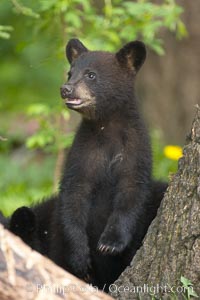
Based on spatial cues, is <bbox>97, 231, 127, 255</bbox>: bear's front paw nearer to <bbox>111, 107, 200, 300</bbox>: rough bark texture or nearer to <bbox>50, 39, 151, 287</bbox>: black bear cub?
<bbox>50, 39, 151, 287</bbox>: black bear cub

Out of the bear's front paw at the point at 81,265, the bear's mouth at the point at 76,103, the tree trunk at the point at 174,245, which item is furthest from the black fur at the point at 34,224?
the tree trunk at the point at 174,245

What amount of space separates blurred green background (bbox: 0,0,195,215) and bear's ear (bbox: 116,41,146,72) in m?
0.73

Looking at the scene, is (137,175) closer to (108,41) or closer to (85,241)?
(85,241)

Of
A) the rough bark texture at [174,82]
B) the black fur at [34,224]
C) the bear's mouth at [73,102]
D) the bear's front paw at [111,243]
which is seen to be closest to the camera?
the bear's front paw at [111,243]

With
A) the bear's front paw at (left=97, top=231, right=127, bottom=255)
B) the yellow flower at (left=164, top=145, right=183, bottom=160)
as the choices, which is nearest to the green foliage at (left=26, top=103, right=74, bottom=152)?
the yellow flower at (left=164, top=145, right=183, bottom=160)

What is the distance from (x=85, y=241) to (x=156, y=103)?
22.6 feet

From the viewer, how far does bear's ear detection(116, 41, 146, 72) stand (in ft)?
23.2

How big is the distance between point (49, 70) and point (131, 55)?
8.15 meters

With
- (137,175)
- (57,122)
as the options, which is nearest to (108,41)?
(57,122)

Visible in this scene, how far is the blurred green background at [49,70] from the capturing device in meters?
8.73

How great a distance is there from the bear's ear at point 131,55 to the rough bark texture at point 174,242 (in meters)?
1.61

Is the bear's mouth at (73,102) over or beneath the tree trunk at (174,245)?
over

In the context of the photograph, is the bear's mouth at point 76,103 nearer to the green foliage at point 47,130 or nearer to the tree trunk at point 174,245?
the tree trunk at point 174,245

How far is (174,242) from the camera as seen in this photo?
18.1 feet
